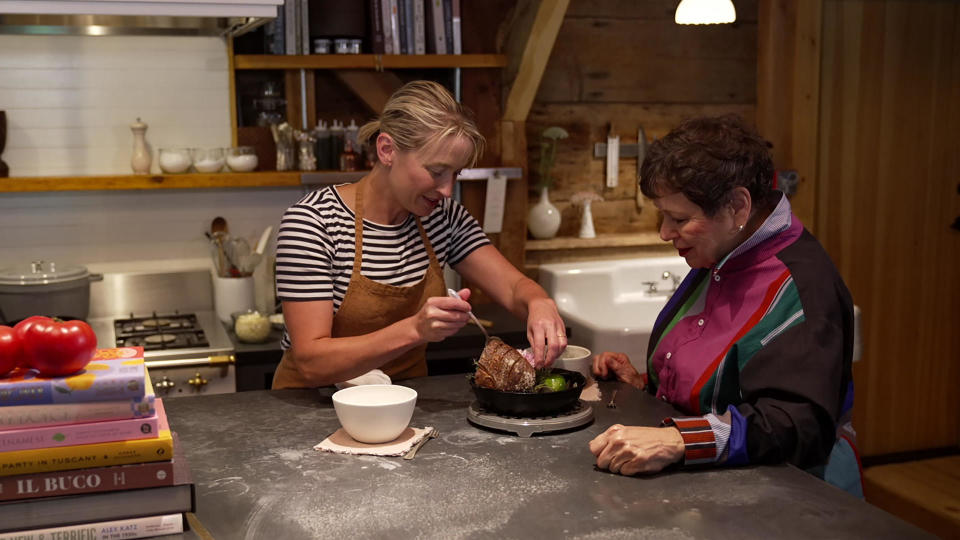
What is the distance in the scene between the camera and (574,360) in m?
2.23

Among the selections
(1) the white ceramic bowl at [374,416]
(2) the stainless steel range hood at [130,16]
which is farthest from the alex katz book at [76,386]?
(2) the stainless steel range hood at [130,16]

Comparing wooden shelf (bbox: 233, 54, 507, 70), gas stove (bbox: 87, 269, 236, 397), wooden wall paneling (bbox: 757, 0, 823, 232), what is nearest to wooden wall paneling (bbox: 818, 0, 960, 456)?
wooden wall paneling (bbox: 757, 0, 823, 232)

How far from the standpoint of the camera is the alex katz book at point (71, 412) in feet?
4.49

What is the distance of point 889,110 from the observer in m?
4.43

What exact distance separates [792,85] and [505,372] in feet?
8.25

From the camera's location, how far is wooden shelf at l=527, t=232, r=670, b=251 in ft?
13.8

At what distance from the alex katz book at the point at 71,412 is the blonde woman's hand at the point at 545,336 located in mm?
900

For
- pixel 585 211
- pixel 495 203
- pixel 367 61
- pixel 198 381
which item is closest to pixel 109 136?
pixel 367 61

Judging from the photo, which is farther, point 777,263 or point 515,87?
point 515,87

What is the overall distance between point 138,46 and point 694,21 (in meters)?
2.09

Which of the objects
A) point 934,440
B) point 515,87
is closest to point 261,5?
point 515,87

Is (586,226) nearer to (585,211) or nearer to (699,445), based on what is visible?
(585,211)

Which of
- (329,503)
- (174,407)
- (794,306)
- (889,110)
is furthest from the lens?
(889,110)

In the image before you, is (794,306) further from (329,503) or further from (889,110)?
(889,110)
